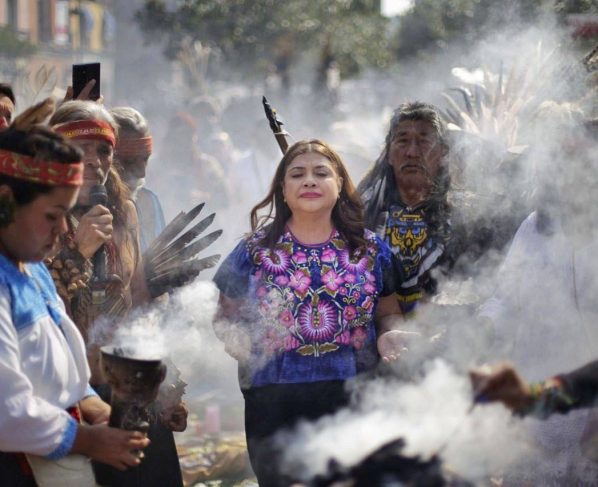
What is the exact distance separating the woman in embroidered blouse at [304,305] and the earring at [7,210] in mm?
1551

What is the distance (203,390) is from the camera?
761 centimetres

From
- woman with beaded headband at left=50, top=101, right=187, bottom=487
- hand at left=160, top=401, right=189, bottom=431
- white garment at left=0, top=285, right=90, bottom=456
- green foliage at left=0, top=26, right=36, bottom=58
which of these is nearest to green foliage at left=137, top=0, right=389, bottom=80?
green foliage at left=0, top=26, right=36, bottom=58

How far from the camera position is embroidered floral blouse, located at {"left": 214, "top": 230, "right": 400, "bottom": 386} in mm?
4055

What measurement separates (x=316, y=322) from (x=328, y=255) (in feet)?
1.03

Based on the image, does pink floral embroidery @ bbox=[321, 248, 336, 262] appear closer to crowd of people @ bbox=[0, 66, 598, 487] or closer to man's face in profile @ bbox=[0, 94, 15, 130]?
crowd of people @ bbox=[0, 66, 598, 487]

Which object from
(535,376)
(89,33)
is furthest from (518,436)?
(89,33)

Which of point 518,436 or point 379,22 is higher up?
point 379,22

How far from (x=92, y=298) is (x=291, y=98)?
72.6ft

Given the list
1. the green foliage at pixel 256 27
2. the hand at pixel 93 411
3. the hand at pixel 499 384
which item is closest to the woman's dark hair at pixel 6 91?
the hand at pixel 93 411

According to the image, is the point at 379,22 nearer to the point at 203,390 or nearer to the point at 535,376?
the point at 203,390

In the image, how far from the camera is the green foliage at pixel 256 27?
28812mm

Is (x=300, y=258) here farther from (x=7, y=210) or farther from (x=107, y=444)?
(x=7, y=210)

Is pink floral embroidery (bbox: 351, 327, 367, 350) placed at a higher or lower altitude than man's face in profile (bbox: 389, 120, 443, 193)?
lower

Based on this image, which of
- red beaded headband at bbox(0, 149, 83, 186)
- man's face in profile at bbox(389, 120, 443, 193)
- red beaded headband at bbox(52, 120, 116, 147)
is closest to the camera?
red beaded headband at bbox(0, 149, 83, 186)
